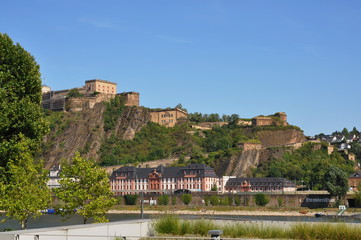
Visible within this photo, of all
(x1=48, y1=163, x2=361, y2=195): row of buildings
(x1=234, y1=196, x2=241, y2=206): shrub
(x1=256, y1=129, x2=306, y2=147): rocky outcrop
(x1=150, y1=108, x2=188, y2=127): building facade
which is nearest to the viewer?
(x1=234, y1=196, x2=241, y2=206): shrub

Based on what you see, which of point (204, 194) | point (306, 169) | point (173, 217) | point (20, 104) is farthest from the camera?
point (306, 169)

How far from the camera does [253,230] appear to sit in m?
17.6

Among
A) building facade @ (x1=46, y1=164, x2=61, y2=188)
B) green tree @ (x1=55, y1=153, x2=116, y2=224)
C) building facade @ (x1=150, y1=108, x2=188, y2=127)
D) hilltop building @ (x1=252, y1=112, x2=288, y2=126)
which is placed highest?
building facade @ (x1=150, y1=108, x2=188, y2=127)

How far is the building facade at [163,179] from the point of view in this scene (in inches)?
4665

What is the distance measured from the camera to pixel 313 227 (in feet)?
54.8

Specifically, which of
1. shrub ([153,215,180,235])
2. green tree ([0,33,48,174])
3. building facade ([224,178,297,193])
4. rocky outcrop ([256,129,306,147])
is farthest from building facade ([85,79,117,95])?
shrub ([153,215,180,235])

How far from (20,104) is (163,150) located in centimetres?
11661

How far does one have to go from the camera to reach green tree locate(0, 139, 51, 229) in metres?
26.0

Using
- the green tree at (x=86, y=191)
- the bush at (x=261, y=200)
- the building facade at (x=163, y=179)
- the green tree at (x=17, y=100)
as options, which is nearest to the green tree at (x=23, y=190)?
the green tree at (x=17, y=100)

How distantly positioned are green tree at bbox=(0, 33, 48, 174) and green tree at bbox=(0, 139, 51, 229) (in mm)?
562

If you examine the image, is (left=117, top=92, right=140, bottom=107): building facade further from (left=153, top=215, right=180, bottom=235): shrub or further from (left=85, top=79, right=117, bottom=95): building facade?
(left=153, top=215, right=180, bottom=235): shrub

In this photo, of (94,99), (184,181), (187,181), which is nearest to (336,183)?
(187,181)

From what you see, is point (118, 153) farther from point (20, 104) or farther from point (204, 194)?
point (20, 104)

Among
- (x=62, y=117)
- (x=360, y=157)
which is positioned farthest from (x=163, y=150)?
(x=360, y=157)
